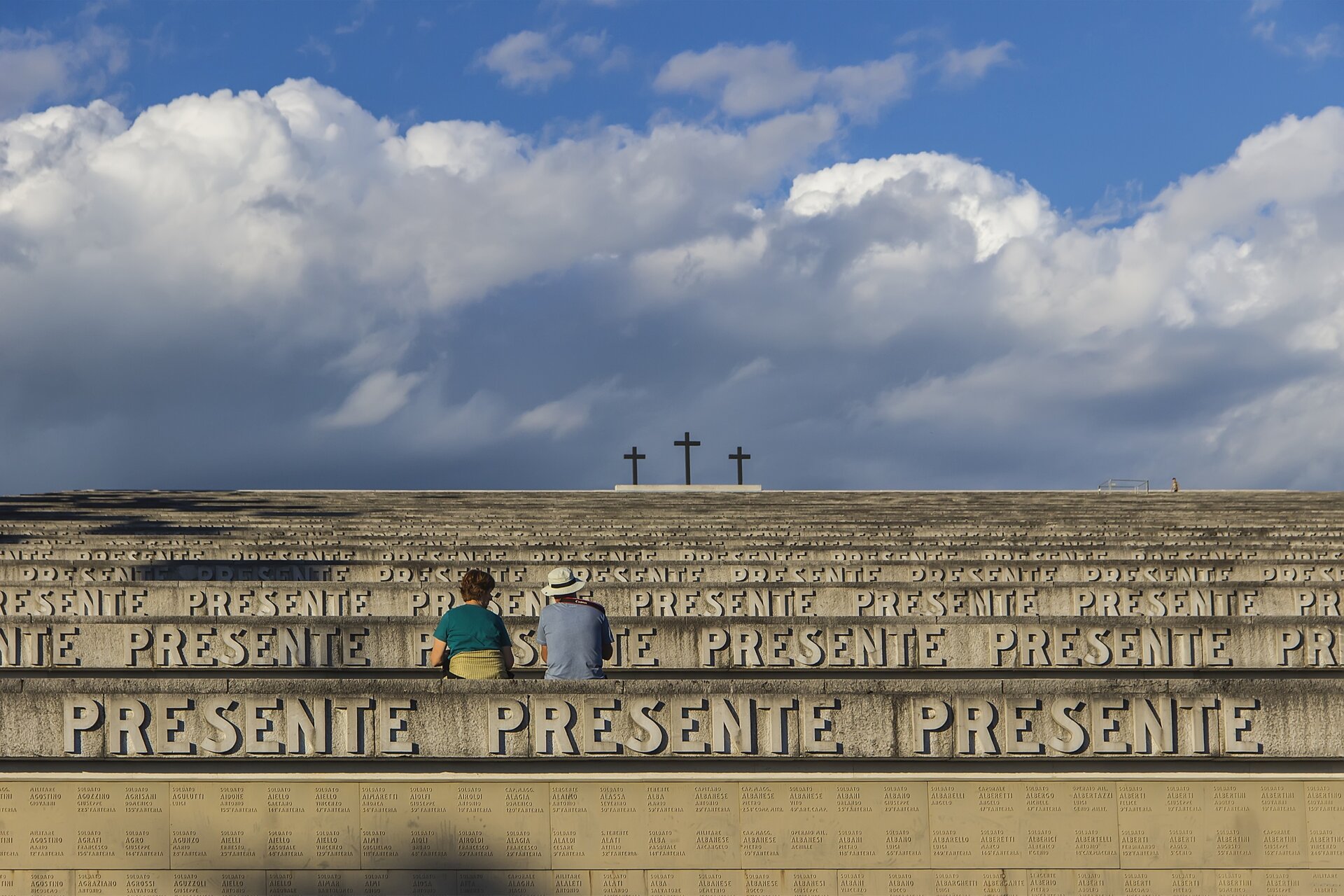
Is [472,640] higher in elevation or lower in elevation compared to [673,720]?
higher

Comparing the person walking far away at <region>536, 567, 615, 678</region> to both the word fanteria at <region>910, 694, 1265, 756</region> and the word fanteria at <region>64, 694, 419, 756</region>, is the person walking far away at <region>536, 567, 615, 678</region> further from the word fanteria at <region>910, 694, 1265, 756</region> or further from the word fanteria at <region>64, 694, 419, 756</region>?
the word fanteria at <region>910, 694, 1265, 756</region>

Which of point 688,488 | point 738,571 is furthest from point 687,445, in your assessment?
point 738,571

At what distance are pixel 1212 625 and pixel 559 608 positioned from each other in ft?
20.0

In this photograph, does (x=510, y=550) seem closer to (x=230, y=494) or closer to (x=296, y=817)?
(x=296, y=817)

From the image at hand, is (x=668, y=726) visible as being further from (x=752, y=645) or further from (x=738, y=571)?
(x=738, y=571)

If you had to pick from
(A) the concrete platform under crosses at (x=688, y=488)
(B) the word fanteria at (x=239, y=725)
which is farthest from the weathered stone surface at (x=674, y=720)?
(A) the concrete platform under crosses at (x=688, y=488)

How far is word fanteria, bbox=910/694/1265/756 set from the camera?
29.9ft

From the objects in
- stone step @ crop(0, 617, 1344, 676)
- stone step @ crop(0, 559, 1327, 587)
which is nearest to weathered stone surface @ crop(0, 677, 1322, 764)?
stone step @ crop(0, 617, 1344, 676)

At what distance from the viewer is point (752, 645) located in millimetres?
12438

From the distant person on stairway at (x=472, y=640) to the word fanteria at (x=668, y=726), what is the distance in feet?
1.32

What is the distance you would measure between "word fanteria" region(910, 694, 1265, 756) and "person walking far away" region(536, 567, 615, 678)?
1.99 m

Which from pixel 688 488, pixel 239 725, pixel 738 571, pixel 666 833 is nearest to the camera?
pixel 666 833

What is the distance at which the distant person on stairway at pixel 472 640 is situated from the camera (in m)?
9.37

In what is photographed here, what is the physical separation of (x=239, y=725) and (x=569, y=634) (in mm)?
2054
